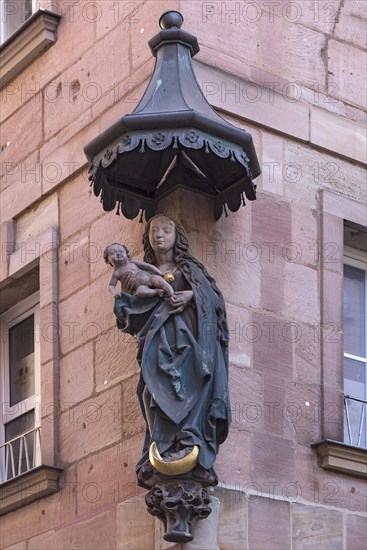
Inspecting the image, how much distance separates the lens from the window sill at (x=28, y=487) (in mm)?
13094

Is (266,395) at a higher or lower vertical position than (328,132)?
lower

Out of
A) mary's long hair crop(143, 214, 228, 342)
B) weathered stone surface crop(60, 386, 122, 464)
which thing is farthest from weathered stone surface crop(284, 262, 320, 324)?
weathered stone surface crop(60, 386, 122, 464)

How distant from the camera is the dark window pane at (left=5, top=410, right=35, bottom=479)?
45.7ft

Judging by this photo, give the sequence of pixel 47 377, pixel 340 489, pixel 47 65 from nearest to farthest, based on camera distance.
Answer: pixel 340 489 < pixel 47 377 < pixel 47 65

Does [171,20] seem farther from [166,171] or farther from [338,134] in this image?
[338,134]

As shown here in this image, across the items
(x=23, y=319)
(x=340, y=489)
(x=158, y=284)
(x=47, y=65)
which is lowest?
(x=340, y=489)

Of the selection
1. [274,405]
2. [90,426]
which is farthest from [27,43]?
[274,405]

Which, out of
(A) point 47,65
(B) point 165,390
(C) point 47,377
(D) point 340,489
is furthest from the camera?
(A) point 47,65

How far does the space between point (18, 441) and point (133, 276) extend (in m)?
2.45

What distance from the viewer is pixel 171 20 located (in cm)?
1260

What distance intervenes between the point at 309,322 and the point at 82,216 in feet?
5.68

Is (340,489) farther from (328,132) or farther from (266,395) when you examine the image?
(328,132)

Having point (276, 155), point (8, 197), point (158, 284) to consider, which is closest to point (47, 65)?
point (8, 197)

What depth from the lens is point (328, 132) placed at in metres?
13.6
